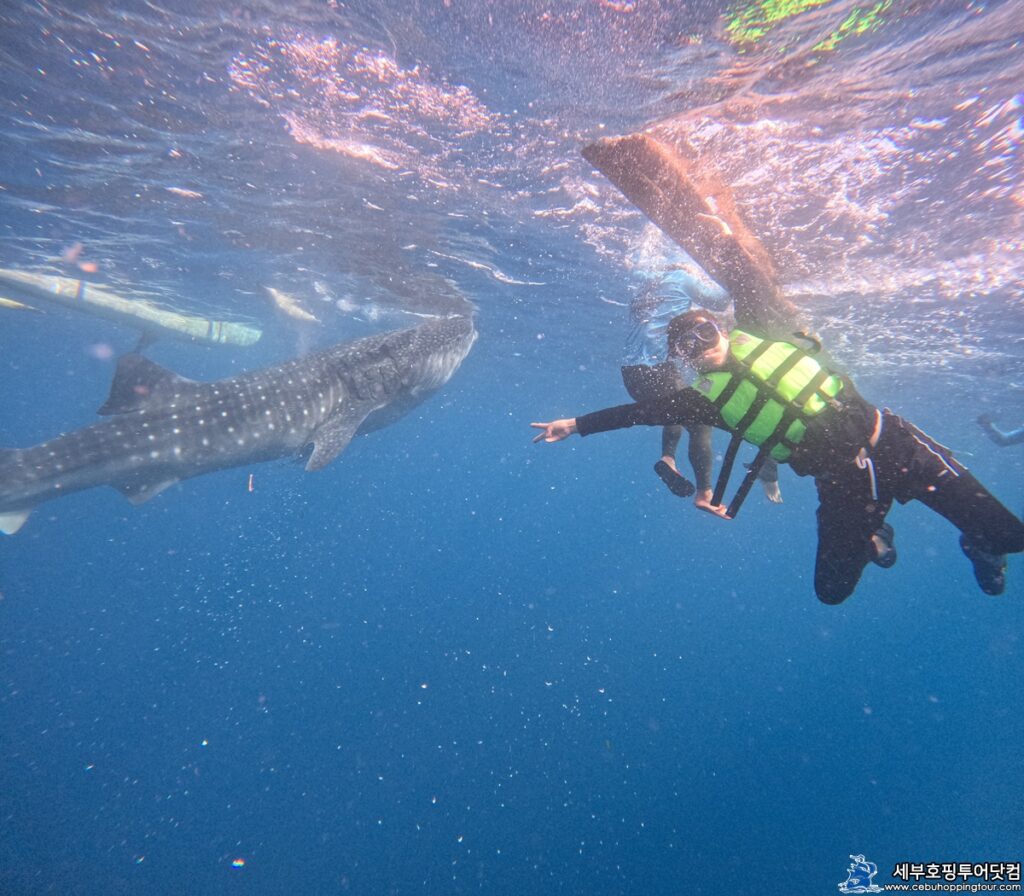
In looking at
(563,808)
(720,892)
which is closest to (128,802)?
(563,808)

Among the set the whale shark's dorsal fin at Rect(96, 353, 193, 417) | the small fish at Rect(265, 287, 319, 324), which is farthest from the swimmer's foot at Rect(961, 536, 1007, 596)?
the small fish at Rect(265, 287, 319, 324)

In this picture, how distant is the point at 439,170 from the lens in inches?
379

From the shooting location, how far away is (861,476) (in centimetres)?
409

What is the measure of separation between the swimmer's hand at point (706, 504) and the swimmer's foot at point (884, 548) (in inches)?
60.5

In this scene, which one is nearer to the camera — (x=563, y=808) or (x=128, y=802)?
(x=128, y=802)

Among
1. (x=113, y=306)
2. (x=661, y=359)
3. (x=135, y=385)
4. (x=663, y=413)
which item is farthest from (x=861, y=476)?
(x=113, y=306)

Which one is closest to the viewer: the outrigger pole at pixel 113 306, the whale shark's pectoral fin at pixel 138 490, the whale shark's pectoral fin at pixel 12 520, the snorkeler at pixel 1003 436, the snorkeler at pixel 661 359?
the snorkeler at pixel 661 359

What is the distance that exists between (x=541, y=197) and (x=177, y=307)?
24379mm

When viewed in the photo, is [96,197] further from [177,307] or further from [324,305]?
[177,307]

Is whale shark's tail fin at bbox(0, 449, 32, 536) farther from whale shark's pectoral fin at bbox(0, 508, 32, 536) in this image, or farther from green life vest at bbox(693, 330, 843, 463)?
green life vest at bbox(693, 330, 843, 463)

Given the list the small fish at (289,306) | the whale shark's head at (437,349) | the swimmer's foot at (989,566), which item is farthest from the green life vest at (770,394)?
the small fish at (289,306)

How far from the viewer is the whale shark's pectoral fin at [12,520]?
7.38 m

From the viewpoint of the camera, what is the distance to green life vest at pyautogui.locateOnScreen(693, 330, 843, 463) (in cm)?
388

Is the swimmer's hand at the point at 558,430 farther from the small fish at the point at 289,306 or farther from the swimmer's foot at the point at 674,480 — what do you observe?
the small fish at the point at 289,306
